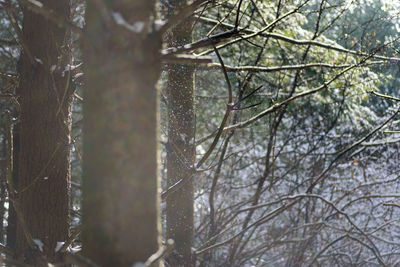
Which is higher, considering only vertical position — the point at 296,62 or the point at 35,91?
the point at 296,62

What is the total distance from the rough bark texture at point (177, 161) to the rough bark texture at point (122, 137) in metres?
3.60

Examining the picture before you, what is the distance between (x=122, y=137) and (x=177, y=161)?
3696 mm

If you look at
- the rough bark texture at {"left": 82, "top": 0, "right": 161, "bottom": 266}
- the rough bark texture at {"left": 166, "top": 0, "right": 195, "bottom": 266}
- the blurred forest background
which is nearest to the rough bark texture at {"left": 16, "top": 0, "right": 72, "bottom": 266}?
the blurred forest background

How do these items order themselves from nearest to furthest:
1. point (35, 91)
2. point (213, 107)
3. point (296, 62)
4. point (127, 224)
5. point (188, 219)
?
point (127, 224) < point (35, 91) < point (188, 219) < point (296, 62) < point (213, 107)

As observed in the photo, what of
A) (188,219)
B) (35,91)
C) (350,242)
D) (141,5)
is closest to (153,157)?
(141,5)

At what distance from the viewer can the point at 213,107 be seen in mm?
10750

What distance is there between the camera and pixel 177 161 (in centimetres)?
528

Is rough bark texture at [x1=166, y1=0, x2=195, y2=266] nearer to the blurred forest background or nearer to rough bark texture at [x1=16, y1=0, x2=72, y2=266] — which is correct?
the blurred forest background

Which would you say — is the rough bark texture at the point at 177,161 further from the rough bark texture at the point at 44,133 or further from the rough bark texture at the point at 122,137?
the rough bark texture at the point at 122,137

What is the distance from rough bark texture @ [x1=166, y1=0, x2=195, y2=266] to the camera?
17.4ft

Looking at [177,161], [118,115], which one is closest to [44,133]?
[177,161]

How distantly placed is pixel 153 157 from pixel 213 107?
359 inches

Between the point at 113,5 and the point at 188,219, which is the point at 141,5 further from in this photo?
the point at 188,219

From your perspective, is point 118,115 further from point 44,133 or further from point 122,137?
point 44,133
